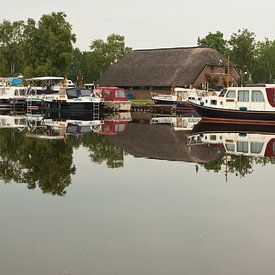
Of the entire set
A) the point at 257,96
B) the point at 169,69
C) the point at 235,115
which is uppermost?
the point at 169,69

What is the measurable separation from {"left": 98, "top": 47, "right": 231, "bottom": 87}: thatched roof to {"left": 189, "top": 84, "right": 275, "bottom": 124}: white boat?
29.8 m

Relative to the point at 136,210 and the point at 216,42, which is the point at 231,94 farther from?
the point at 216,42

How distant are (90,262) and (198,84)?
62.0 m

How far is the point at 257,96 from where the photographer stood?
38.0m

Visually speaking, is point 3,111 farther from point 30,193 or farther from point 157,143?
point 30,193

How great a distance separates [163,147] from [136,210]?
13415mm

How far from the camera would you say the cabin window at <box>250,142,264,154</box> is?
2366 centimetres

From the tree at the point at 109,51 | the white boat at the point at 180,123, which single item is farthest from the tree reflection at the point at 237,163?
the tree at the point at 109,51

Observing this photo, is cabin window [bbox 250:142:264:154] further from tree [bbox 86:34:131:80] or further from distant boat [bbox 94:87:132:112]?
→ tree [bbox 86:34:131:80]

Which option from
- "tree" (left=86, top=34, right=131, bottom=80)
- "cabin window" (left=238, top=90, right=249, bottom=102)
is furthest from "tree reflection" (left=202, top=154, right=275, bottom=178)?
"tree" (left=86, top=34, right=131, bottom=80)

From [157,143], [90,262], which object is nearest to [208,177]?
[90,262]

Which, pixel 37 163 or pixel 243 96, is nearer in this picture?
pixel 37 163

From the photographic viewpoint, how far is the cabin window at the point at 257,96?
37812 millimetres

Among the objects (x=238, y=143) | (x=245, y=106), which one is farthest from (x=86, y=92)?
(x=238, y=143)
